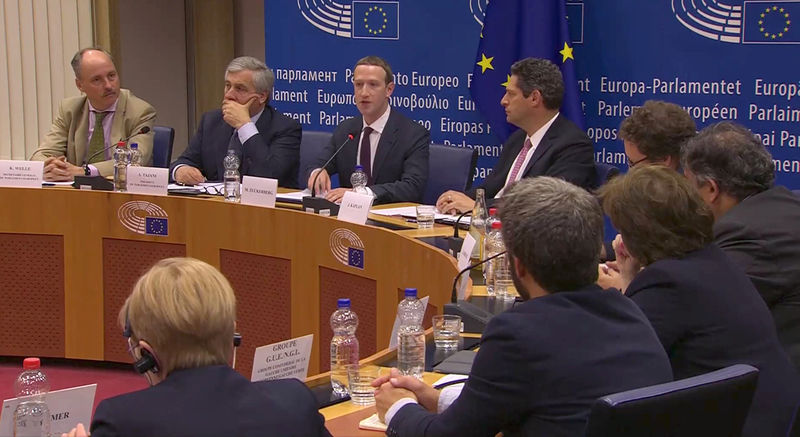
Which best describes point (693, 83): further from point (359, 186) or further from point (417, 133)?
point (359, 186)

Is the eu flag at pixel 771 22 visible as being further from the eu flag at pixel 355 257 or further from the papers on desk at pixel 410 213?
the eu flag at pixel 355 257

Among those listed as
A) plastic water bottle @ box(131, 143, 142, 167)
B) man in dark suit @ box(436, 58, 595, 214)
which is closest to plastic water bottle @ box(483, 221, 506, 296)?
man in dark suit @ box(436, 58, 595, 214)

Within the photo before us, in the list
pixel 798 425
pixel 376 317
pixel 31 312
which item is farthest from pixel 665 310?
pixel 31 312

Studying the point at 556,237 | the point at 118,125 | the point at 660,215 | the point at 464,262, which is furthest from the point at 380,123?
the point at 556,237

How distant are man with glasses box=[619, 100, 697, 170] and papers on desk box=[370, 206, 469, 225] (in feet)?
2.52

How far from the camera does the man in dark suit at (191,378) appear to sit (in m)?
1.56

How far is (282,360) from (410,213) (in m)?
2.17

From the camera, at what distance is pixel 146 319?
1.64 metres

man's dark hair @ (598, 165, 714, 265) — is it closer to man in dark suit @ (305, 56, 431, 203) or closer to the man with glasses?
the man with glasses

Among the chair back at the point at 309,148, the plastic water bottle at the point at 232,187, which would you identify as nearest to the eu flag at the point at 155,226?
the plastic water bottle at the point at 232,187

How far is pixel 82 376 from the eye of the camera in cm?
470

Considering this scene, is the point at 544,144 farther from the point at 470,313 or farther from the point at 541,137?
the point at 470,313

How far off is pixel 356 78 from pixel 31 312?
6.28ft

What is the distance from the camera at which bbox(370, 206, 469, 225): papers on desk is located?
421cm
